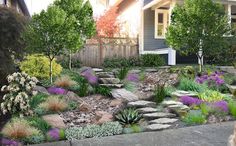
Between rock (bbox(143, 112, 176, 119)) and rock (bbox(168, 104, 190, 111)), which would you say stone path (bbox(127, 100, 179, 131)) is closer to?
rock (bbox(143, 112, 176, 119))

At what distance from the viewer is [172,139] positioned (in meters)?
5.72

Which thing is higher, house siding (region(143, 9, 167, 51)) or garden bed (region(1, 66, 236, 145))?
house siding (region(143, 9, 167, 51))

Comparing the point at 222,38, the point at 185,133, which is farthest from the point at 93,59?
the point at 185,133

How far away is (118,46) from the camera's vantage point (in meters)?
16.3

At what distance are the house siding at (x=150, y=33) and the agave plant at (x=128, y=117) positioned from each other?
1085cm

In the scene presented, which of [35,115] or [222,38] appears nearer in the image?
[35,115]

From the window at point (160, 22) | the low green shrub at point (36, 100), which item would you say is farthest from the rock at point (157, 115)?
the window at point (160, 22)

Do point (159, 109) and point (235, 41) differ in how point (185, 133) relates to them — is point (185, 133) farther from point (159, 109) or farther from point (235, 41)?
point (235, 41)

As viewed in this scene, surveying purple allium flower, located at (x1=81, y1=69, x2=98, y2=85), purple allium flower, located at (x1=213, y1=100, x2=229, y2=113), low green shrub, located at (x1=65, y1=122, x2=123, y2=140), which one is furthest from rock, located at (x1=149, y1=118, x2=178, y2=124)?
purple allium flower, located at (x1=81, y1=69, x2=98, y2=85)

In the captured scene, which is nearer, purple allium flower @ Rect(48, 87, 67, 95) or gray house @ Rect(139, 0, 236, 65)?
purple allium flower @ Rect(48, 87, 67, 95)

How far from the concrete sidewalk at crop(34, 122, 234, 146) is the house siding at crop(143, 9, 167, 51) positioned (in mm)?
11703

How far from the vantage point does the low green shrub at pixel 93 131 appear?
5.96m

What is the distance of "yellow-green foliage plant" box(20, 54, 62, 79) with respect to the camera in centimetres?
1003

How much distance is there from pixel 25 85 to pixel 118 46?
9635mm
